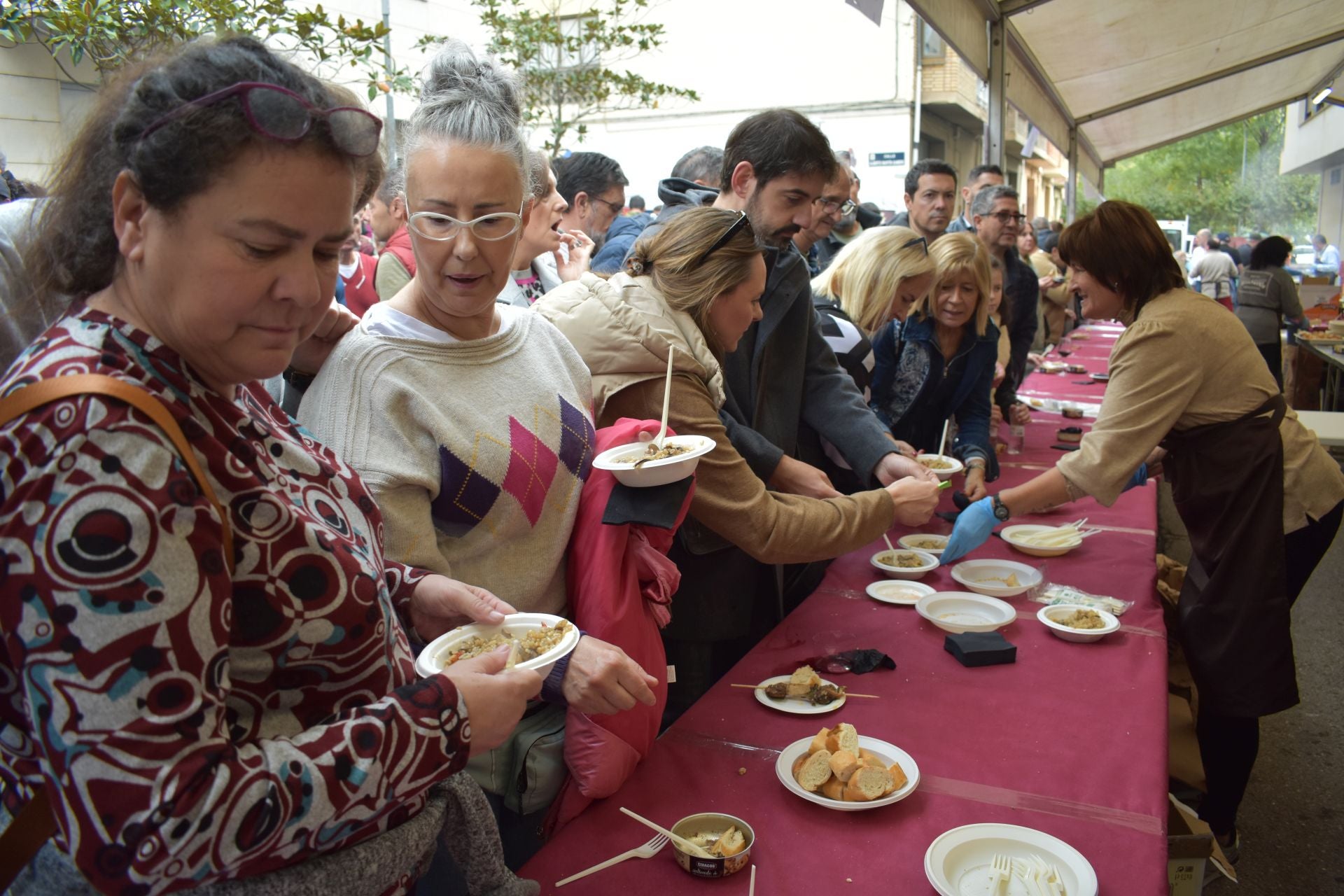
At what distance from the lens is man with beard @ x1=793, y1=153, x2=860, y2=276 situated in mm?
3411

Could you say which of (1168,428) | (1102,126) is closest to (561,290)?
(1168,428)

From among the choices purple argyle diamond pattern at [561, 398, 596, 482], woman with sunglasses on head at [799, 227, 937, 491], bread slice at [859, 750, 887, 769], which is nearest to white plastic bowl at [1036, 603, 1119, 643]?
bread slice at [859, 750, 887, 769]

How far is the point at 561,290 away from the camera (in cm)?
201

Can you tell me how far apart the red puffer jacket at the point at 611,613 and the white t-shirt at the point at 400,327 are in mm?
360

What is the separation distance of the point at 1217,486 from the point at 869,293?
1.32 m

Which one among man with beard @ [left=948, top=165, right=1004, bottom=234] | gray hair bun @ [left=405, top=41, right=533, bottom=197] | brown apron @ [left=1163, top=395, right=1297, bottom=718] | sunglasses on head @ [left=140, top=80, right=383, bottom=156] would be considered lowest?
brown apron @ [left=1163, top=395, right=1297, bottom=718]

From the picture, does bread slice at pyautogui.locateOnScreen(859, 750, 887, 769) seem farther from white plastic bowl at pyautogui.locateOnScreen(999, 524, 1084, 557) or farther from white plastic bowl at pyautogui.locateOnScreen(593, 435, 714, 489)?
white plastic bowl at pyautogui.locateOnScreen(999, 524, 1084, 557)

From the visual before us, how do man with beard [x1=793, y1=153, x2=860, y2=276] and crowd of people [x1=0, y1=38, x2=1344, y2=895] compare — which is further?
man with beard [x1=793, y1=153, x2=860, y2=276]

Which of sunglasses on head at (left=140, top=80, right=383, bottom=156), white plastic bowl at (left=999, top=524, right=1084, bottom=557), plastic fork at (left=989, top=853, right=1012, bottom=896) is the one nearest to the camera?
sunglasses on head at (left=140, top=80, right=383, bottom=156)

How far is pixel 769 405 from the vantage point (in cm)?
267

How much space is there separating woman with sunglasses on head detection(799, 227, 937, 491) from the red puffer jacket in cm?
166

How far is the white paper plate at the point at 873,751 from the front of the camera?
143 cm

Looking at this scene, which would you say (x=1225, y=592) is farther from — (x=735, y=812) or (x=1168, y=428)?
(x=735, y=812)

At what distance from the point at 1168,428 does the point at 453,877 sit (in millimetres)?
2318
